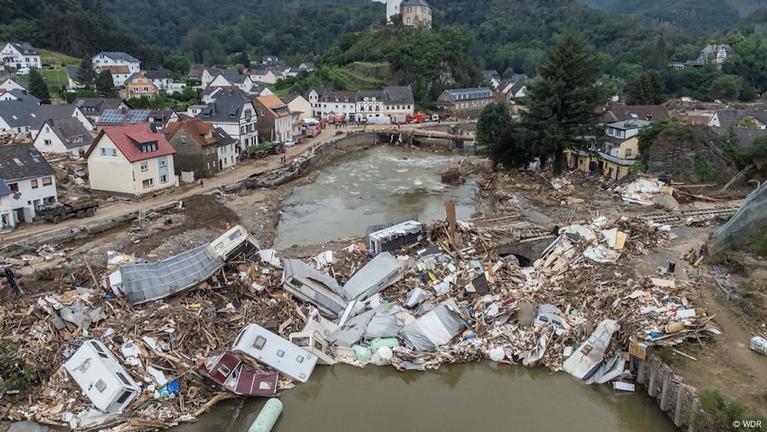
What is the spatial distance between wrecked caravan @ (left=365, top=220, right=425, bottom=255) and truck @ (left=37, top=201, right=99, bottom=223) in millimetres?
15355

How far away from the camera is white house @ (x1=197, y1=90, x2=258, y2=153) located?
146ft

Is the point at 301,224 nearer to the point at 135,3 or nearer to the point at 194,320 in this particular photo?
the point at 194,320

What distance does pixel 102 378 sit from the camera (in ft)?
45.8

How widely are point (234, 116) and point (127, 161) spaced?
14.9 metres

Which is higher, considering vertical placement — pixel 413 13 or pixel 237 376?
pixel 413 13

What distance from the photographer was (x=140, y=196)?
31344 millimetres

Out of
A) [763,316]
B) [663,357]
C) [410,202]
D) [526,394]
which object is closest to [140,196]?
[410,202]

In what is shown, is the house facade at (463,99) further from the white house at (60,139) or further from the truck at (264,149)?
the white house at (60,139)

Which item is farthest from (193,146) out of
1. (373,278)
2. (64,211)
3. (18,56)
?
(18,56)

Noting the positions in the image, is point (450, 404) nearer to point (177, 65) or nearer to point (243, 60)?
point (177, 65)

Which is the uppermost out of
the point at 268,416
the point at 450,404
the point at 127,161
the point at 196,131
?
the point at 196,131

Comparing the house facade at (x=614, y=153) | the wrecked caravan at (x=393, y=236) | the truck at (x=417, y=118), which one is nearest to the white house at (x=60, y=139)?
the wrecked caravan at (x=393, y=236)

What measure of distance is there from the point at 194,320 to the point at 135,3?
17995 centimetres

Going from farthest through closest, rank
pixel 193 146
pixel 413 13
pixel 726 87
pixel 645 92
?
pixel 413 13 < pixel 726 87 < pixel 645 92 < pixel 193 146
